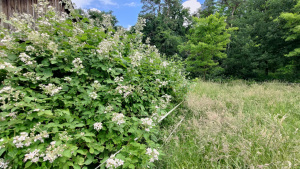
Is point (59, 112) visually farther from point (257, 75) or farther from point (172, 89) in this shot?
point (257, 75)

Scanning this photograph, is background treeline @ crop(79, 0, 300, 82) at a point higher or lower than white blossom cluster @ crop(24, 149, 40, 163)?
higher

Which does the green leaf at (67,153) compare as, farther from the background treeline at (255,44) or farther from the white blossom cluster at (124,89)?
the background treeline at (255,44)

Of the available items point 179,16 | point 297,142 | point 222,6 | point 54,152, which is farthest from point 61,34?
point 179,16

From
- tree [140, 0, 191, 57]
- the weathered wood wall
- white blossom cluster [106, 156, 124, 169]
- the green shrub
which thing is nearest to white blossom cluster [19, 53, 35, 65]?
the green shrub

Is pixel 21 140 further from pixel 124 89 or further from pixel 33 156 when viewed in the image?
pixel 124 89

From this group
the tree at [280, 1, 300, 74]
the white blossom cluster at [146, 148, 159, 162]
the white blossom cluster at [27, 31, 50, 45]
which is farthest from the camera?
the tree at [280, 1, 300, 74]

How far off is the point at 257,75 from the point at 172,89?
15.7 m

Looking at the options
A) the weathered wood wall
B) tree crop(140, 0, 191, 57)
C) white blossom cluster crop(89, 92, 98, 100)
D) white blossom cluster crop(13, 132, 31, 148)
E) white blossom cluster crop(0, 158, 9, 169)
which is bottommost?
white blossom cluster crop(0, 158, 9, 169)

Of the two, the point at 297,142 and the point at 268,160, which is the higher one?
the point at 297,142

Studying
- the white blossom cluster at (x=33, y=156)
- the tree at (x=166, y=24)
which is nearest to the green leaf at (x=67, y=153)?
the white blossom cluster at (x=33, y=156)

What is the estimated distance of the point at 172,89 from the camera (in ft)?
11.2

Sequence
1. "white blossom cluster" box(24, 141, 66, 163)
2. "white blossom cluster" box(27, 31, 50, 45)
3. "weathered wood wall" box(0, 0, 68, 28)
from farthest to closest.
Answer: "weathered wood wall" box(0, 0, 68, 28) → "white blossom cluster" box(27, 31, 50, 45) → "white blossom cluster" box(24, 141, 66, 163)

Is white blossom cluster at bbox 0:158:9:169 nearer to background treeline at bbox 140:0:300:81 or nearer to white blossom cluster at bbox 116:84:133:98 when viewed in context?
white blossom cluster at bbox 116:84:133:98

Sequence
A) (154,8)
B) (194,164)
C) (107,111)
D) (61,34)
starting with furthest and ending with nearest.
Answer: (154,8) → (61,34) → (194,164) → (107,111)
